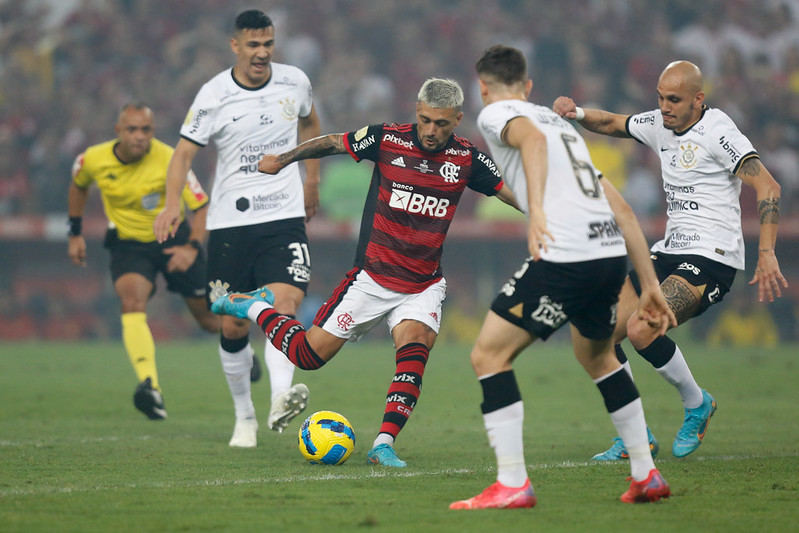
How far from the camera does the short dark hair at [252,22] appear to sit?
25.4 feet

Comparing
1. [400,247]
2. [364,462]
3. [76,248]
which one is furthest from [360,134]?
[76,248]

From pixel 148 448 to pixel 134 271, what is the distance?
2.60 meters

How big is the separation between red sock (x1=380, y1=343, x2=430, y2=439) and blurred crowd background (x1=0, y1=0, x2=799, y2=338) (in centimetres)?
1261

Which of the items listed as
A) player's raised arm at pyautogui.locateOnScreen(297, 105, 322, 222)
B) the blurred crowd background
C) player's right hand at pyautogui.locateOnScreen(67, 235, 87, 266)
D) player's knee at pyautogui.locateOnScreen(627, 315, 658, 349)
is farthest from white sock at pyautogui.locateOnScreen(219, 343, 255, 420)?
the blurred crowd background

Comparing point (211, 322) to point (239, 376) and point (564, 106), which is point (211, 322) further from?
point (564, 106)

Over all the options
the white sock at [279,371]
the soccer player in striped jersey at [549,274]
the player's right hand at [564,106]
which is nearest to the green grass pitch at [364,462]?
the soccer player in striped jersey at [549,274]

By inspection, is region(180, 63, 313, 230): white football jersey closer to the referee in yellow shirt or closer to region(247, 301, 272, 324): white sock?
region(247, 301, 272, 324): white sock

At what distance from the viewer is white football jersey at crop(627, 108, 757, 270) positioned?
703cm

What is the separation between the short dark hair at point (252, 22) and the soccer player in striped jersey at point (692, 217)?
8.00ft

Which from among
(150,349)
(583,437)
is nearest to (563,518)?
(583,437)

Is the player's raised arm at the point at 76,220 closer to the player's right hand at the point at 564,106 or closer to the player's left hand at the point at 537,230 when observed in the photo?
the player's right hand at the point at 564,106

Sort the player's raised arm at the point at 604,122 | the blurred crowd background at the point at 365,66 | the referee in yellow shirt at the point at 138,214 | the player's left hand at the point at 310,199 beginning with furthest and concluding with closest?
the blurred crowd background at the point at 365,66
the referee in yellow shirt at the point at 138,214
the player's left hand at the point at 310,199
the player's raised arm at the point at 604,122

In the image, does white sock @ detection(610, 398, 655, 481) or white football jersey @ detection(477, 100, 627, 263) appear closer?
white football jersey @ detection(477, 100, 627, 263)

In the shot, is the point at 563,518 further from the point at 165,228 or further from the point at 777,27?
the point at 777,27
